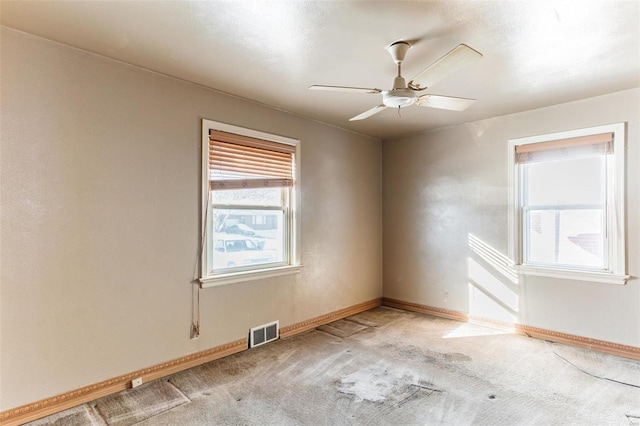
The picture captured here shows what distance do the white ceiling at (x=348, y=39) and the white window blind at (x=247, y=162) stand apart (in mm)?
489

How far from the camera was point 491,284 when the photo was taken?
13.3 ft

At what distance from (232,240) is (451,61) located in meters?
2.43

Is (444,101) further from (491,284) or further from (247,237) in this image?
(491,284)

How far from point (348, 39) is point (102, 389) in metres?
3.05

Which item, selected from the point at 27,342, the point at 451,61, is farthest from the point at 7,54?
the point at 451,61

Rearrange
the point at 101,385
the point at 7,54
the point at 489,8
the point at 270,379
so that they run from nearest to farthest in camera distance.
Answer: the point at 489,8
the point at 7,54
the point at 101,385
the point at 270,379

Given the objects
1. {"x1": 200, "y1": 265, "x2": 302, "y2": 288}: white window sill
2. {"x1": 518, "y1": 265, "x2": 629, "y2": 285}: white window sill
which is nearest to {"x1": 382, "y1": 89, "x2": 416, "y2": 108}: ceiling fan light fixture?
{"x1": 200, "y1": 265, "x2": 302, "y2": 288}: white window sill

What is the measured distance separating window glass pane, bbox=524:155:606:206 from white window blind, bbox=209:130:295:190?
2.77 metres

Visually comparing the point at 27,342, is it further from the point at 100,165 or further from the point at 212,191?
the point at 212,191

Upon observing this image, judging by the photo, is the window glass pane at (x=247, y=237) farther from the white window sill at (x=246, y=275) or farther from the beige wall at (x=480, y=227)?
the beige wall at (x=480, y=227)

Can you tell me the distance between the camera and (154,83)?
2.77 m

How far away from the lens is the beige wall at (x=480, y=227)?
3221mm

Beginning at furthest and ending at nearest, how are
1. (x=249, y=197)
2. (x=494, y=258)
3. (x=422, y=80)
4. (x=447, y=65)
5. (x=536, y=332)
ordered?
1. (x=494, y=258)
2. (x=536, y=332)
3. (x=249, y=197)
4. (x=422, y=80)
5. (x=447, y=65)

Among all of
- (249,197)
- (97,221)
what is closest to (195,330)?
(97,221)
